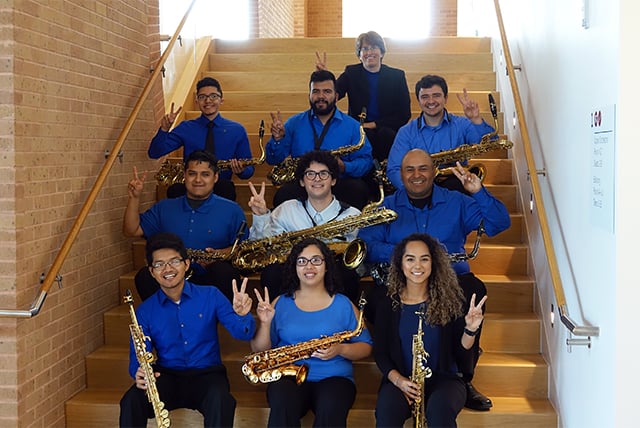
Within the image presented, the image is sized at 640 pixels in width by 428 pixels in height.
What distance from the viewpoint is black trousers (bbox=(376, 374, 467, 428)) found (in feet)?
11.5

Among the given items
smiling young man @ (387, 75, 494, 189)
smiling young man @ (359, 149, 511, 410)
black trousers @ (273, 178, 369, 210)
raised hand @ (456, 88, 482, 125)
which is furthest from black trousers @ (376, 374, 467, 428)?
raised hand @ (456, 88, 482, 125)

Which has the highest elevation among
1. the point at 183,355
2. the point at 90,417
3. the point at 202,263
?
the point at 202,263

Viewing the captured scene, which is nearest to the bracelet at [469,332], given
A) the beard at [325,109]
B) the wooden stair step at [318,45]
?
the beard at [325,109]

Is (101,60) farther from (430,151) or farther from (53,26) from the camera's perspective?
(430,151)

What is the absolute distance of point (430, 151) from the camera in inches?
197

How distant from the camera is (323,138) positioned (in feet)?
16.9

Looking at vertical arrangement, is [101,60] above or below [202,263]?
above

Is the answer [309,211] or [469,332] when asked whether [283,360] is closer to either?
[469,332]

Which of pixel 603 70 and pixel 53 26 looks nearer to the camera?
pixel 603 70

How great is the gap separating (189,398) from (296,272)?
74cm

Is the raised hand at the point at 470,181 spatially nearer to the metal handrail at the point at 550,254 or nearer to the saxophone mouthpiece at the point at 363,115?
the metal handrail at the point at 550,254

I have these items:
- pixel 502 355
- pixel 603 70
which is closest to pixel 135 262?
pixel 502 355

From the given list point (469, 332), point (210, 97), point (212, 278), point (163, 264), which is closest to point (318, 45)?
point (210, 97)

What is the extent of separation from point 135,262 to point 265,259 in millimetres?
1077
